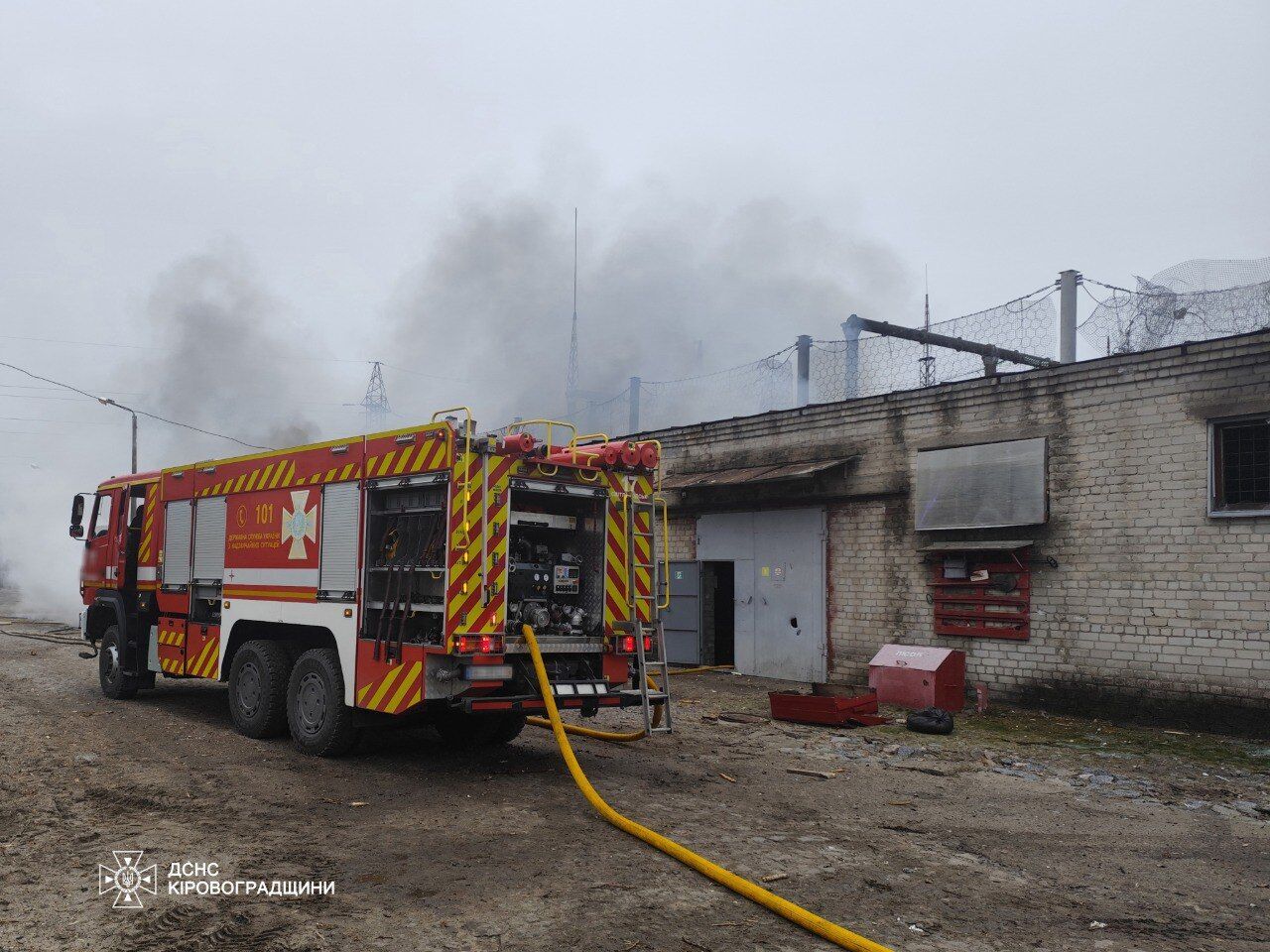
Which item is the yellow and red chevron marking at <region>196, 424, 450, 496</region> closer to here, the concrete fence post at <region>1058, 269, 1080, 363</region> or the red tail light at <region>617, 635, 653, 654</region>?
the red tail light at <region>617, 635, 653, 654</region>

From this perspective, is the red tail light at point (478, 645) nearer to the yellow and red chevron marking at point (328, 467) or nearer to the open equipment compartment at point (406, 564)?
the open equipment compartment at point (406, 564)

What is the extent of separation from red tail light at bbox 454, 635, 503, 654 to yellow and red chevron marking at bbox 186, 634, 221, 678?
3861 millimetres

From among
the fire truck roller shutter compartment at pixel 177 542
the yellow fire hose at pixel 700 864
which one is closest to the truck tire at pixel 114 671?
the fire truck roller shutter compartment at pixel 177 542

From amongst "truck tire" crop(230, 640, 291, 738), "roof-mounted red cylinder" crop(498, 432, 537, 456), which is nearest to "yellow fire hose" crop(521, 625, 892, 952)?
"roof-mounted red cylinder" crop(498, 432, 537, 456)

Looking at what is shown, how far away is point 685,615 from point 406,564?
31.6 feet

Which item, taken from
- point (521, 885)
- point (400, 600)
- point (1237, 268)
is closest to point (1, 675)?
point (400, 600)

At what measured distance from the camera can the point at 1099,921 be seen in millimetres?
4629

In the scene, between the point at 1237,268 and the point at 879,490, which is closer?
the point at 1237,268

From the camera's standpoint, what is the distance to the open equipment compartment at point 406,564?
24.0 feet

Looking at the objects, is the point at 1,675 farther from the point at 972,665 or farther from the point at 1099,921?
the point at 1099,921

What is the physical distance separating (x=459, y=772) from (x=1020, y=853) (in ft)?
13.9

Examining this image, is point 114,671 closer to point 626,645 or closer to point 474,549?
point 474,549

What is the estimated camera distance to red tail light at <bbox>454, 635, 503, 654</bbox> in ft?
22.9

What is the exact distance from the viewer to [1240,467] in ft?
34.1
